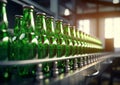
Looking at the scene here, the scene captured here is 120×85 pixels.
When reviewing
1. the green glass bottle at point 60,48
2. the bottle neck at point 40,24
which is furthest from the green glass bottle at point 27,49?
the green glass bottle at point 60,48

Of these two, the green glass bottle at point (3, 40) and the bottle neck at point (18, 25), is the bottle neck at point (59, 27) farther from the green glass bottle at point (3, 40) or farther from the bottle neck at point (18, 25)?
the green glass bottle at point (3, 40)

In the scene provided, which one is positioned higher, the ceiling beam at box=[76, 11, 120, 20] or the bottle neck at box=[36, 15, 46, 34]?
the ceiling beam at box=[76, 11, 120, 20]

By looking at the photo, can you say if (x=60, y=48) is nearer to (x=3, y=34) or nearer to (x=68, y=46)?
(x=68, y=46)

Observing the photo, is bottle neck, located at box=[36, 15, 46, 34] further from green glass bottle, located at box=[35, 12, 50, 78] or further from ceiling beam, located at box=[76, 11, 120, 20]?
ceiling beam, located at box=[76, 11, 120, 20]

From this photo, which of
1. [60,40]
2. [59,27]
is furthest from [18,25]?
[59,27]

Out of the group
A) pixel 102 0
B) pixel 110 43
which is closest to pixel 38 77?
pixel 110 43

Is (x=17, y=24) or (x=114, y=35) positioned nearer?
(x=17, y=24)

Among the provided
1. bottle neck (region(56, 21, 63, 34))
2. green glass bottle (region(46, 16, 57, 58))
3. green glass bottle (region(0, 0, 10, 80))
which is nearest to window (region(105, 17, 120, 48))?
bottle neck (region(56, 21, 63, 34))

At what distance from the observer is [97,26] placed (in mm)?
13172

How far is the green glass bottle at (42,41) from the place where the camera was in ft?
3.53

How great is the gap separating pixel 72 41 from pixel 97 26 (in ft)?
38.6

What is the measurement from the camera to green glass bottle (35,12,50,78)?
3.53 feet

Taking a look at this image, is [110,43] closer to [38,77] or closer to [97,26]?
[38,77]

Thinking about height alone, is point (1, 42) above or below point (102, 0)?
below
